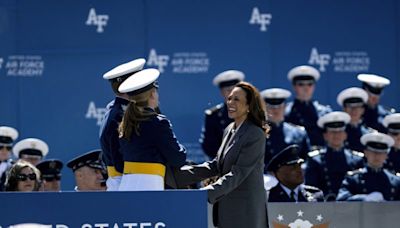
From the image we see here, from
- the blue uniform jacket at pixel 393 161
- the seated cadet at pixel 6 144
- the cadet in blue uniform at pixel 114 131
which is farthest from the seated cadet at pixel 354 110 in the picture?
the cadet in blue uniform at pixel 114 131

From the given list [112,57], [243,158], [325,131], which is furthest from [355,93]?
[243,158]

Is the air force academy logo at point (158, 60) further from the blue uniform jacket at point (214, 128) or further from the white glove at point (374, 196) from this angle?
the white glove at point (374, 196)

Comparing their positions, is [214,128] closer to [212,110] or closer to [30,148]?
[212,110]

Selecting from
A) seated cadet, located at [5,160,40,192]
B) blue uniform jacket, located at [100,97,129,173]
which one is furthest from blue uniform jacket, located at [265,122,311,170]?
blue uniform jacket, located at [100,97,129,173]

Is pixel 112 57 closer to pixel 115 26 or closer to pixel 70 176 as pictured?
pixel 115 26

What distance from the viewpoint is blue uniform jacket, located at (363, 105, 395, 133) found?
13.2 metres

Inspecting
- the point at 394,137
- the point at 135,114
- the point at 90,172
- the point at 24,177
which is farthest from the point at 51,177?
the point at 394,137

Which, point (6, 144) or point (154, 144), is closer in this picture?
point (154, 144)

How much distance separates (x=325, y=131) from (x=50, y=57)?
297cm

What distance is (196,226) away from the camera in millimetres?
7766

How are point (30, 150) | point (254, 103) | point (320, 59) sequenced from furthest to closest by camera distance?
point (320, 59), point (30, 150), point (254, 103)

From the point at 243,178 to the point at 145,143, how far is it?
740mm

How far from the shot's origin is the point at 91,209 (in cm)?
766

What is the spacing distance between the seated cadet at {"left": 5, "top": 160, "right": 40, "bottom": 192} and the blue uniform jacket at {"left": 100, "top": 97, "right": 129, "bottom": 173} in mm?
1494
